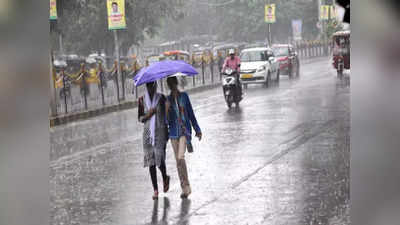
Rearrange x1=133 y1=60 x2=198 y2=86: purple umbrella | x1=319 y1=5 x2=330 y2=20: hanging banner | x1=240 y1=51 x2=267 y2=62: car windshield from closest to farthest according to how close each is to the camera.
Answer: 1. x1=133 y1=60 x2=198 y2=86: purple umbrella
2. x1=240 y1=51 x2=267 y2=62: car windshield
3. x1=319 y1=5 x2=330 y2=20: hanging banner

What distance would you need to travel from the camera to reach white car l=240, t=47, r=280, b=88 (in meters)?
28.9

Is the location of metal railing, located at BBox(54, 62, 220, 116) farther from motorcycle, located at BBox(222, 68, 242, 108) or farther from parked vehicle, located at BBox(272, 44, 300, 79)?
parked vehicle, located at BBox(272, 44, 300, 79)

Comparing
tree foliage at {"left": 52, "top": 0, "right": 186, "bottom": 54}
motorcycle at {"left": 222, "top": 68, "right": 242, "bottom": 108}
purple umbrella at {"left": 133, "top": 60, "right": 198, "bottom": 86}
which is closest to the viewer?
purple umbrella at {"left": 133, "top": 60, "right": 198, "bottom": 86}

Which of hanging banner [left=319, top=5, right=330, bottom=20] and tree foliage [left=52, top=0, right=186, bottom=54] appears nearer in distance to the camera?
tree foliage [left=52, top=0, right=186, bottom=54]

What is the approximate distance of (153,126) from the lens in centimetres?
893

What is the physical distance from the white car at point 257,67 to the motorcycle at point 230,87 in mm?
7593

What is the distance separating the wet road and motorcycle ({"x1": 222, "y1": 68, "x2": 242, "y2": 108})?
50.1 inches

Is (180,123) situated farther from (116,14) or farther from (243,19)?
(243,19)

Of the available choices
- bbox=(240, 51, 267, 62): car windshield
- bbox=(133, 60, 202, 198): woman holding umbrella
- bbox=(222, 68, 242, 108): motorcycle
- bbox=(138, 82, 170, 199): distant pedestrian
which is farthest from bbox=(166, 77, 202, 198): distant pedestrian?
bbox=(240, 51, 267, 62): car windshield

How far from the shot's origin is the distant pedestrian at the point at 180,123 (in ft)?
29.3

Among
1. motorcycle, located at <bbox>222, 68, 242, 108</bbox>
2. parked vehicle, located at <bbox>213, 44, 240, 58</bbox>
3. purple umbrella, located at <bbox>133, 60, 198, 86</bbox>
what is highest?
purple umbrella, located at <bbox>133, 60, 198, 86</bbox>

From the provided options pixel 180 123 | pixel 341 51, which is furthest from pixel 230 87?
pixel 341 51

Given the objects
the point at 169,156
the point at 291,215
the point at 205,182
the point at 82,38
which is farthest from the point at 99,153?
the point at 82,38

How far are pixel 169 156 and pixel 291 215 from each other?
205 inches
